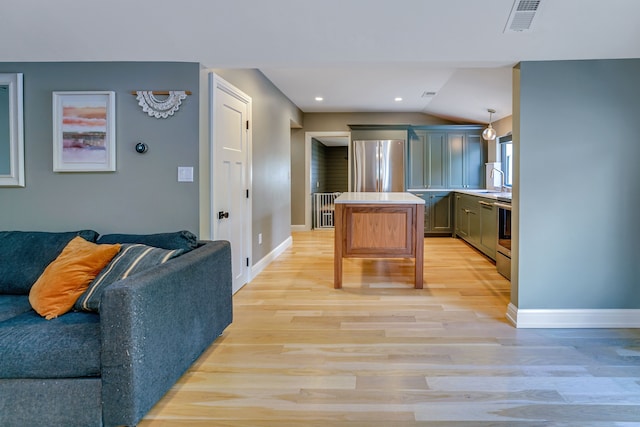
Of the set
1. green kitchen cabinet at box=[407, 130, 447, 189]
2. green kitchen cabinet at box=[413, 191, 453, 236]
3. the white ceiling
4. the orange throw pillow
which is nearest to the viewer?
the orange throw pillow

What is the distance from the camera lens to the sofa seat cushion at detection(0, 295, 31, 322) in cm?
219

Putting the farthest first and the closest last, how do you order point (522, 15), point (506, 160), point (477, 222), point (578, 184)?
point (506, 160)
point (477, 222)
point (578, 184)
point (522, 15)

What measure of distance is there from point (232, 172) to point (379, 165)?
4.50 meters

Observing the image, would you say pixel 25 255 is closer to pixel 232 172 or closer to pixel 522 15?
pixel 232 172

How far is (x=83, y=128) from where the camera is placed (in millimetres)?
3008

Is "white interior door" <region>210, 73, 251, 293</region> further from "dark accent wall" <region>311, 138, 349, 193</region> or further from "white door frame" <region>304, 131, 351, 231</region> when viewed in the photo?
"dark accent wall" <region>311, 138, 349, 193</region>

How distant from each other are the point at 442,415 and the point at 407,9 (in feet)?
7.38

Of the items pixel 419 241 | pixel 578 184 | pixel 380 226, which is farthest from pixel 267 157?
pixel 578 184

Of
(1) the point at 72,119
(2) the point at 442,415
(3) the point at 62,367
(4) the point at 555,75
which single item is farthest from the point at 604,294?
(1) the point at 72,119

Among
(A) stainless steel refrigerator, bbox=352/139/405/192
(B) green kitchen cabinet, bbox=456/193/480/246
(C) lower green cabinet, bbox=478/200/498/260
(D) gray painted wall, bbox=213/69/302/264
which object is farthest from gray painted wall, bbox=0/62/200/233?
(A) stainless steel refrigerator, bbox=352/139/405/192

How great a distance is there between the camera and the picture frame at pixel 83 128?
300 cm

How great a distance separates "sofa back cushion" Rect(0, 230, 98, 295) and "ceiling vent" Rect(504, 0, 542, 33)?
3.00 m

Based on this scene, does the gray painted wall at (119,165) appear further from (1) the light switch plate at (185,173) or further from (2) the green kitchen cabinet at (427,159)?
(2) the green kitchen cabinet at (427,159)

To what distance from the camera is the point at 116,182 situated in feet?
10.1
